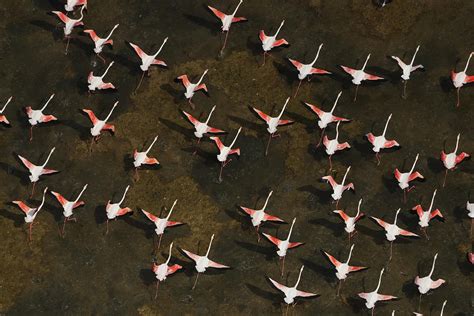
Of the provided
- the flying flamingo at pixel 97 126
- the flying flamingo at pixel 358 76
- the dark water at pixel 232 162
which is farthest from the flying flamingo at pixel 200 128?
the flying flamingo at pixel 358 76

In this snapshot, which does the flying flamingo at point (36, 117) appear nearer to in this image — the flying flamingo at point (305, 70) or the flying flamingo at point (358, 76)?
the flying flamingo at point (305, 70)

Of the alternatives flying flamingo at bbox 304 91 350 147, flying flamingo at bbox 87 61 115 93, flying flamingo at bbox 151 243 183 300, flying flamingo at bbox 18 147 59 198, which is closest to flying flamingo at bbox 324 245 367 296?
flying flamingo at bbox 304 91 350 147

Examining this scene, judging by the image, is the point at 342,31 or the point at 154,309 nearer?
the point at 154,309

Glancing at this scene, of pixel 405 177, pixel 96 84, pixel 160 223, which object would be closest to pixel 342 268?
pixel 405 177

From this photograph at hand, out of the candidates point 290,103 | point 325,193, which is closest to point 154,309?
point 325,193

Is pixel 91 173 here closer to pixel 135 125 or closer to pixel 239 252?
pixel 135 125

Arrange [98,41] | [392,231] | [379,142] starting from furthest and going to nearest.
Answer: [98,41]
[379,142]
[392,231]

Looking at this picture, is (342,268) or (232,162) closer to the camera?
(342,268)

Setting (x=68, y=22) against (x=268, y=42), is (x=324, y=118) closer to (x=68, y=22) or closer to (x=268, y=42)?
(x=268, y=42)
